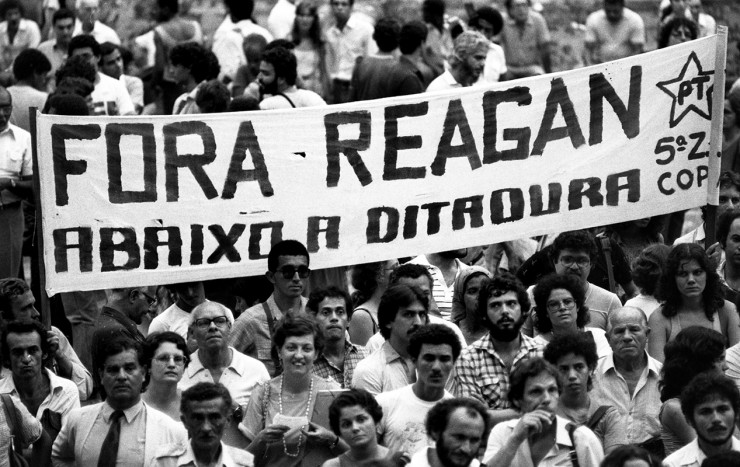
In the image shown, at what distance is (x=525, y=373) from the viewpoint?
1037cm

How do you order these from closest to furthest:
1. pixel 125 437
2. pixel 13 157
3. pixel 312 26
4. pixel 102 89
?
pixel 125 437
pixel 13 157
pixel 102 89
pixel 312 26

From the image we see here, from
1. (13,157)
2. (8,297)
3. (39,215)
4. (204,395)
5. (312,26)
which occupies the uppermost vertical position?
(312,26)

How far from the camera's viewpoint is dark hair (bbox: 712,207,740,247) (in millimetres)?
13018

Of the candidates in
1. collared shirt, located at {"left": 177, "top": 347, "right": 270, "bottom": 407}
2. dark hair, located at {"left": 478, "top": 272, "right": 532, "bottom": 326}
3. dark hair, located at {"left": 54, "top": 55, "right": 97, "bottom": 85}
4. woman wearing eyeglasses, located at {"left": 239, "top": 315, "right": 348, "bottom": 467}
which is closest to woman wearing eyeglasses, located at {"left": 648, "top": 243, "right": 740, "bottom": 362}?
dark hair, located at {"left": 478, "top": 272, "right": 532, "bottom": 326}

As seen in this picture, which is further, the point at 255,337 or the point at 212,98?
the point at 212,98

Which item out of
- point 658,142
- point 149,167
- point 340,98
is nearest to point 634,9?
point 340,98

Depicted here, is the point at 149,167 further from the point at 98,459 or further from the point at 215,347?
the point at 98,459

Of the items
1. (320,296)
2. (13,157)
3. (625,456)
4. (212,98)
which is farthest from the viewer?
(212,98)

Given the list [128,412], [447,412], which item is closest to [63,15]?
[128,412]

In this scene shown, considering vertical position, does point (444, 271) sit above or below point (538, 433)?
above

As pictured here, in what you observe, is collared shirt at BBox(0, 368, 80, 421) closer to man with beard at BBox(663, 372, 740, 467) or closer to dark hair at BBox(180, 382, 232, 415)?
dark hair at BBox(180, 382, 232, 415)

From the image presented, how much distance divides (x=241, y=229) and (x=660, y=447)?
3.22 metres

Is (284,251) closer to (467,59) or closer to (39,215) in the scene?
(39,215)

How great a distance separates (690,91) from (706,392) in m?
3.91
